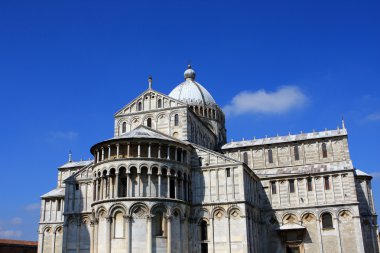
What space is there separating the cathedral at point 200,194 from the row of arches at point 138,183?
8cm

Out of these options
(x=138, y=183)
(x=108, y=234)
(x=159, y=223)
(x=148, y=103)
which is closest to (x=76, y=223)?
(x=108, y=234)

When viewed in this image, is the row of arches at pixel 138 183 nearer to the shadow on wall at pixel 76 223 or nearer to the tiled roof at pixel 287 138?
the shadow on wall at pixel 76 223

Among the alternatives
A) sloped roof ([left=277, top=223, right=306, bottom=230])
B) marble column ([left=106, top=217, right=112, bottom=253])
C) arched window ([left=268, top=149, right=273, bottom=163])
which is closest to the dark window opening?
marble column ([left=106, top=217, right=112, bottom=253])

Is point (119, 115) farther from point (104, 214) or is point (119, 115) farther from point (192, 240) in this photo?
point (192, 240)

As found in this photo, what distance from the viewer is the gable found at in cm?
4203

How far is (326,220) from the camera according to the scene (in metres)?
41.7

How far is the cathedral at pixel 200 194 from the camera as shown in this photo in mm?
34375

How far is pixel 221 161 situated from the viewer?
125ft

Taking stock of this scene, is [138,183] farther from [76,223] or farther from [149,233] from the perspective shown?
[76,223]

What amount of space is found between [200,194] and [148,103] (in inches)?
438

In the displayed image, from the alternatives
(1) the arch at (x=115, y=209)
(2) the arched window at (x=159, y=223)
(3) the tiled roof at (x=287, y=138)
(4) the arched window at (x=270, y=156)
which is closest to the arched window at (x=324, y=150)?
(3) the tiled roof at (x=287, y=138)

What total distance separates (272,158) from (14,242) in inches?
1501

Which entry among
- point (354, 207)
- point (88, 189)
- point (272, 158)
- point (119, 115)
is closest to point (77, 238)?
point (88, 189)

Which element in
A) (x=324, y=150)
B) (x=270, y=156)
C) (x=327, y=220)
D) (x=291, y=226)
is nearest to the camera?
(x=327, y=220)
